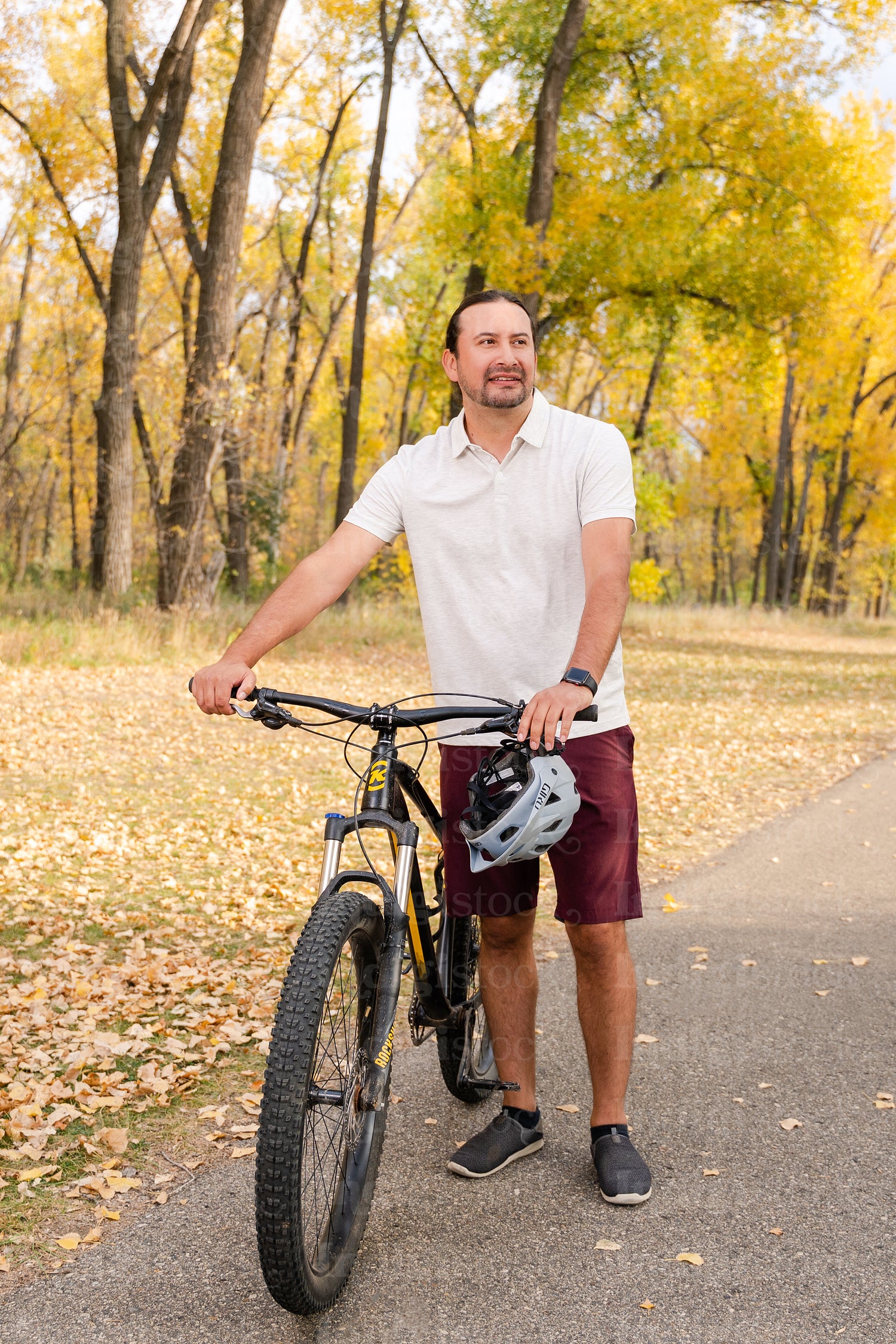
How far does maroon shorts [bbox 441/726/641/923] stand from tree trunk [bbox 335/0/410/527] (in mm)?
18013

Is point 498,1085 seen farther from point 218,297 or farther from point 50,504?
point 50,504

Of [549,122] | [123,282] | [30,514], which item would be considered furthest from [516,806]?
[30,514]

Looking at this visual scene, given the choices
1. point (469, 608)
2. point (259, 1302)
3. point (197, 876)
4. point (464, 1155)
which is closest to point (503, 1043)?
point (464, 1155)

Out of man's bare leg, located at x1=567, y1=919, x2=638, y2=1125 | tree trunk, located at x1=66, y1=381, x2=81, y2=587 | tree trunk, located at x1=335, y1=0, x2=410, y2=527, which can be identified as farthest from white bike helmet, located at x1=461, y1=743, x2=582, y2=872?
tree trunk, located at x1=66, y1=381, x2=81, y2=587

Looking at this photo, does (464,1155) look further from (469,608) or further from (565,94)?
(565,94)

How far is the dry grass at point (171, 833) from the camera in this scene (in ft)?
12.5

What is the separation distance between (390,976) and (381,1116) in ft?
1.16

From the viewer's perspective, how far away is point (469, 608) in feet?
10.4

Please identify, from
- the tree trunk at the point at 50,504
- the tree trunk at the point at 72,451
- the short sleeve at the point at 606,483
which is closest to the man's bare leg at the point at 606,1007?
the short sleeve at the point at 606,483

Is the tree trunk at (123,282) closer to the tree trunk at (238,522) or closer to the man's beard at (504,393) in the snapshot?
the tree trunk at (238,522)

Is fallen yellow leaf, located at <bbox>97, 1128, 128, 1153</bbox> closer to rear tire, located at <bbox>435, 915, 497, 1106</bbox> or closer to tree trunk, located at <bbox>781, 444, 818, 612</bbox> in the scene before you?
rear tire, located at <bbox>435, 915, 497, 1106</bbox>

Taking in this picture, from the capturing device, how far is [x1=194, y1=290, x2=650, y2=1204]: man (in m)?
3.08

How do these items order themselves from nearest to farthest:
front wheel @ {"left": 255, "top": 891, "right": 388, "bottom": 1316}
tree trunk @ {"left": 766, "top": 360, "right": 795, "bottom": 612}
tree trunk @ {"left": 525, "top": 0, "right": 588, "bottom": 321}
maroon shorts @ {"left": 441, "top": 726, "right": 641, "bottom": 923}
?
1. front wheel @ {"left": 255, "top": 891, "right": 388, "bottom": 1316}
2. maroon shorts @ {"left": 441, "top": 726, "right": 641, "bottom": 923}
3. tree trunk @ {"left": 525, "top": 0, "right": 588, "bottom": 321}
4. tree trunk @ {"left": 766, "top": 360, "right": 795, "bottom": 612}

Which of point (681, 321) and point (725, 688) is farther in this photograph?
point (681, 321)
